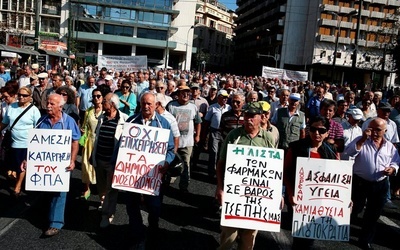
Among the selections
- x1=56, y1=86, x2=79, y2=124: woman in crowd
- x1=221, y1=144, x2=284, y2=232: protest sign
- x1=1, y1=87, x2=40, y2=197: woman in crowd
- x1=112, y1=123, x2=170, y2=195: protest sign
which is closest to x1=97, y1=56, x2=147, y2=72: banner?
x1=56, y1=86, x2=79, y2=124: woman in crowd

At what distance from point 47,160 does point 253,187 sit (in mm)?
2638

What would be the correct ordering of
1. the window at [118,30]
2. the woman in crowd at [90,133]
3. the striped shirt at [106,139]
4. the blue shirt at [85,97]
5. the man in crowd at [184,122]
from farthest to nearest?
the window at [118,30]
the blue shirt at [85,97]
the man in crowd at [184,122]
the woman in crowd at [90,133]
the striped shirt at [106,139]

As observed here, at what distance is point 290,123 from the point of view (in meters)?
6.88

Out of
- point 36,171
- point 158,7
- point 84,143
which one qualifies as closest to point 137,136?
point 36,171

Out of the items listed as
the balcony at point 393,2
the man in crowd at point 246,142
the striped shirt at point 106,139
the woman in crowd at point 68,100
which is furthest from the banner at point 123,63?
the balcony at point 393,2

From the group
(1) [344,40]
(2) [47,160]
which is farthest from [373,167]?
(1) [344,40]

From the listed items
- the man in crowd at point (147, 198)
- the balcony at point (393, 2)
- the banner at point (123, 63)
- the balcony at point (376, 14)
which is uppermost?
the balcony at point (393, 2)

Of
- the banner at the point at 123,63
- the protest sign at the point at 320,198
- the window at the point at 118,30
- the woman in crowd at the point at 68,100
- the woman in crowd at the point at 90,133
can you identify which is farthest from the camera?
the window at the point at 118,30

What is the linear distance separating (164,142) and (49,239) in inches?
72.6

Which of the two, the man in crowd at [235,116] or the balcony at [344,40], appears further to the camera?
the balcony at [344,40]

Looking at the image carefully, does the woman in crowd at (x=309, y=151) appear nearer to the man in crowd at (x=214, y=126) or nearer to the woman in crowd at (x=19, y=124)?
the man in crowd at (x=214, y=126)

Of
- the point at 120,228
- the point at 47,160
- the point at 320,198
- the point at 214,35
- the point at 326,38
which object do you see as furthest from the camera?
the point at 214,35

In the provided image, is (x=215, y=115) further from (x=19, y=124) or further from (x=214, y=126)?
(x=19, y=124)

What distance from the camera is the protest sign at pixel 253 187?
13.4 ft
